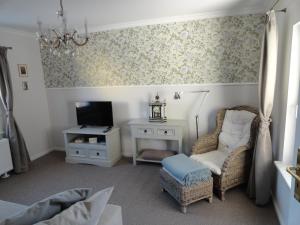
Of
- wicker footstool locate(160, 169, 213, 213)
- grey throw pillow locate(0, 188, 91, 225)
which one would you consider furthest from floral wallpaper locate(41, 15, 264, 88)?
grey throw pillow locate(0, 188, 91, 225)

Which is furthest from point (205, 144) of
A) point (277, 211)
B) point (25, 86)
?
point (25, 86)

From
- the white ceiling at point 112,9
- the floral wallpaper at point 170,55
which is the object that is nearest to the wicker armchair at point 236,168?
the floral wallpaper at point 170,55

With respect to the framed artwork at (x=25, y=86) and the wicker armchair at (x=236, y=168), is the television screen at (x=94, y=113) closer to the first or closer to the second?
the framed artwork at (x=25, y=86)

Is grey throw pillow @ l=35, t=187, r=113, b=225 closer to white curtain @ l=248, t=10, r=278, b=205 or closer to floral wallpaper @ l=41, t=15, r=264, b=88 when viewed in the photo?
white curtain @ l=248, t=10, r=278, b=205

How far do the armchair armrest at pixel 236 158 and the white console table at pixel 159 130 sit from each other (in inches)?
36.3

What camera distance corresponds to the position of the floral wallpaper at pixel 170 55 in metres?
3.11

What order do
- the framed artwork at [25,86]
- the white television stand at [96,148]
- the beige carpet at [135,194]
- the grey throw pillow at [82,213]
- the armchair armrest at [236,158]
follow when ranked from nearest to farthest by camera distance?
1. the grey throw pillow at [82,213]
2. the beige carpet at [135,194]
3. the armchair armrest at [236,158]
4. the white television stand at [96,148]
5. the framed artwork at [25,86]

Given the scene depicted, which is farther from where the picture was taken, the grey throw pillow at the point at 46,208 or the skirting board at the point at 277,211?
the skirting board at the point at 277,211

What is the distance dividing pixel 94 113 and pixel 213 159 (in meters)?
2.15

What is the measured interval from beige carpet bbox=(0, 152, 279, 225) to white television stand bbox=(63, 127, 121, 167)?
14 centimetres

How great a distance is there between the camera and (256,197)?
242 cm

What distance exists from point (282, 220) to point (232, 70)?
2.01 meters

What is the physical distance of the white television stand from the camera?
3600mm

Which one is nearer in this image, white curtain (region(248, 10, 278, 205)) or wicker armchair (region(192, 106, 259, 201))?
white curtain (region(248, 10, 278, 205))
